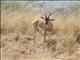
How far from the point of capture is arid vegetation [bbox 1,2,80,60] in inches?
426

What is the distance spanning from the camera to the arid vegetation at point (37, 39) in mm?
10812

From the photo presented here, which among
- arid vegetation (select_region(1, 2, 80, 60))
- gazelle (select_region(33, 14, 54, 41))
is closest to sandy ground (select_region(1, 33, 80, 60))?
arid vegetation (select_region(1, 2, 80, 60))

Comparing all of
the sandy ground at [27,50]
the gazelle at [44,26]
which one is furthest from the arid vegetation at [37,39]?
the gazelle at [44,26]

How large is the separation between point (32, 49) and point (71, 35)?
1.49 m

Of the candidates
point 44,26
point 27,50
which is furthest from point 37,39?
point 27,50

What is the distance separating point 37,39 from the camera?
12055 millimetres

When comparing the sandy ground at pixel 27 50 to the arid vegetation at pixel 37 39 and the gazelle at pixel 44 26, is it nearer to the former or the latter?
the arid vegetation at pixel 37 39

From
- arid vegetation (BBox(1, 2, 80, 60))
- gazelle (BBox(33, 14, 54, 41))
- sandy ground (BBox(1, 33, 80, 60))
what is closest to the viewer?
sandy ground (BBox(1, 33, 80, 60))

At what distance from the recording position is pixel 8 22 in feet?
46.7

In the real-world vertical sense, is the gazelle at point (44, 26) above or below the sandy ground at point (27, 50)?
above

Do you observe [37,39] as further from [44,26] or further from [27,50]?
[27,50]

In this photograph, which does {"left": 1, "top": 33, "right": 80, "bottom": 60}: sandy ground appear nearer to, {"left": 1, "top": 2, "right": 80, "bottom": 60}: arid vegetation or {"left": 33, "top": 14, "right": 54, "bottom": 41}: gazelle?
{"left": 1, "top": 2, "right": 80, "bottom": 60}: arid vegetation

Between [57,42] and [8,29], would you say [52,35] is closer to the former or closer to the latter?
[57,42]

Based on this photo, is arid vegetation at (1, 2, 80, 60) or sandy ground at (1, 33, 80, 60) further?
arid vegetation at (1, 2, 80, 60)
